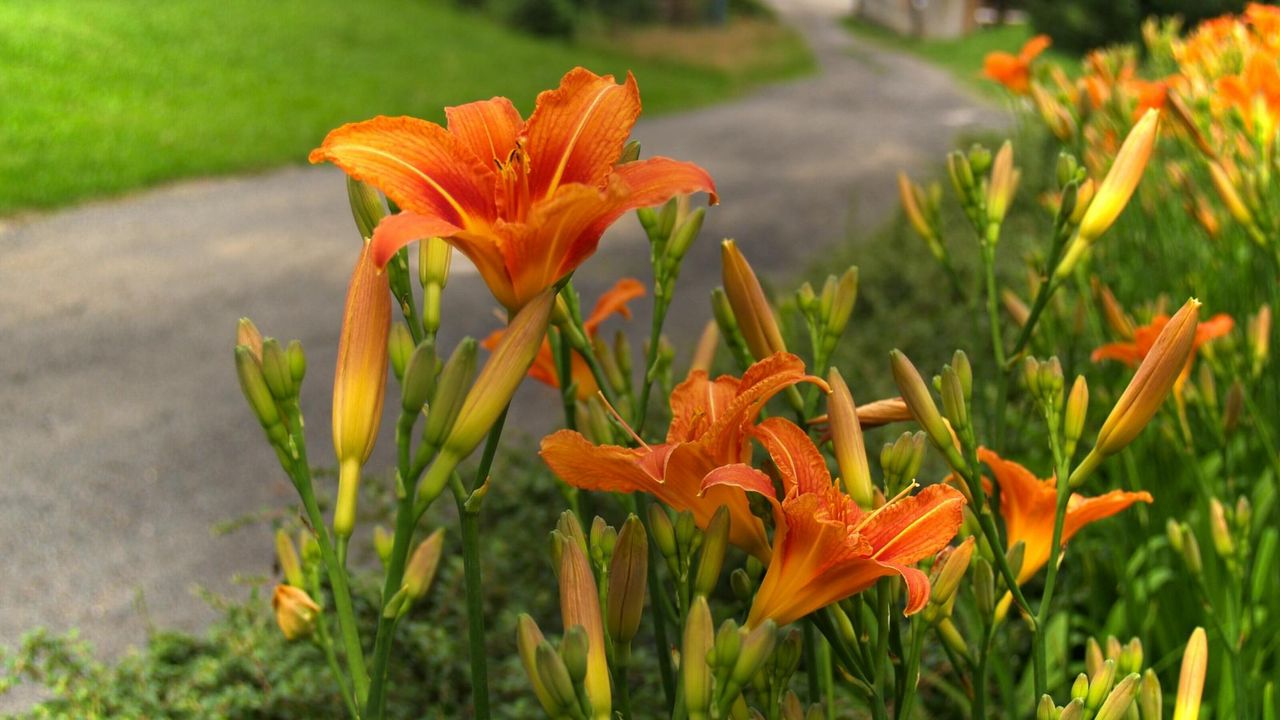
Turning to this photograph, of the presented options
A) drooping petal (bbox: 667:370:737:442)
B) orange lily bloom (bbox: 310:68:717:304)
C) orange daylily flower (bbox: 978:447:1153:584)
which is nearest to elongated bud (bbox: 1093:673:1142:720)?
orange daylily flower (bbox: 978:447:1153:584)

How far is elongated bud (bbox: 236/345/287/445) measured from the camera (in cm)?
94

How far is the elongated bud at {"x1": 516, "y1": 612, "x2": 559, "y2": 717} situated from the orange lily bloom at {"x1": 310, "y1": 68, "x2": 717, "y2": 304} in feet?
0.85

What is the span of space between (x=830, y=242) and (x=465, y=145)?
6.66 m

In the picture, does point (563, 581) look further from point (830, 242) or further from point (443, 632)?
point (830, 242)

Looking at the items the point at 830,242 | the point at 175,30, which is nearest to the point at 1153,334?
the point at 830,242

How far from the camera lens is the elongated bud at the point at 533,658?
85cm

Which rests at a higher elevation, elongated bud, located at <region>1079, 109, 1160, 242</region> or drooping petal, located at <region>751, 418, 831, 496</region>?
elongated bud, located at <region>1079, 109, 1160, 242</region>

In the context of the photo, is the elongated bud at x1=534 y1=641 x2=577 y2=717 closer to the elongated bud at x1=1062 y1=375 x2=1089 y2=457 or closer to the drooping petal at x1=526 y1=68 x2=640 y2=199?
the drooping petal at x1=526 y1=68 x2=640 y2=199

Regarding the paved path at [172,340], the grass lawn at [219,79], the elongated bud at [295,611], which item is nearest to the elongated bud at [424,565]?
the elongated bud at [295,611]

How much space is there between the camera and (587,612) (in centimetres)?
93

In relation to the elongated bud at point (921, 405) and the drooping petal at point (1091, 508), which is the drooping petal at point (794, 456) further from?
the drooping petal at point (1091, 508)

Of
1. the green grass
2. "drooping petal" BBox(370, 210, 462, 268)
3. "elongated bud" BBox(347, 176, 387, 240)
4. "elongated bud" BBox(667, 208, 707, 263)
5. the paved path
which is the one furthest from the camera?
the green grass

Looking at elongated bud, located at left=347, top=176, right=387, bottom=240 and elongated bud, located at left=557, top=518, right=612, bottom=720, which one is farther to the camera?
elongated bud, located at left=347, top=176, right=387, bottom=240

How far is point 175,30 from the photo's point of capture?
10.7 meters
